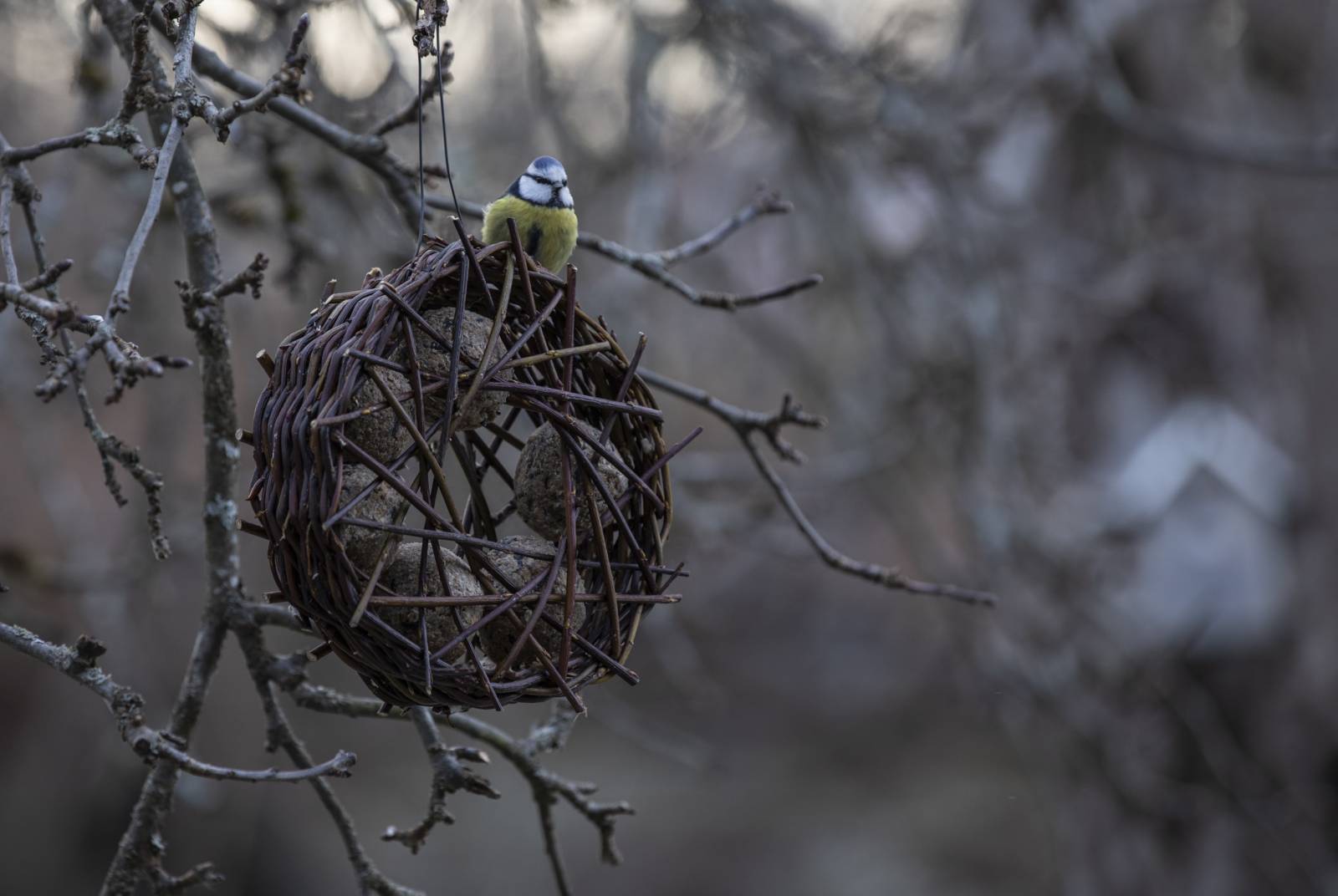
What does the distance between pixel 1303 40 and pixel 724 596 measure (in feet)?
26.0

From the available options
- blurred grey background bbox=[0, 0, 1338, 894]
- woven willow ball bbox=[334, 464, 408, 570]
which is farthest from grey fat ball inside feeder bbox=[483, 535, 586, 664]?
blurred grey background bbox=[0, 0, 1338, 894]

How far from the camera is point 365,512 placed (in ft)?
4.42

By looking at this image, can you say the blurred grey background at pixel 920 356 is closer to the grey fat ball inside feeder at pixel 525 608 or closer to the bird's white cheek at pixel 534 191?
the bird's white cheek at pixel 534 191

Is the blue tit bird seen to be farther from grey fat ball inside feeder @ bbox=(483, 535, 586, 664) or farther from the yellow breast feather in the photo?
grey fat ball inside feeder @ bbox=(483, 535, 586, 664)

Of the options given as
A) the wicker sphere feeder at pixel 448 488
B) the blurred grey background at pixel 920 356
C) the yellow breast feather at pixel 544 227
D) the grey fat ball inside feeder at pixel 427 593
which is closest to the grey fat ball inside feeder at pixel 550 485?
the wicker sphere feeder at pixel 448 488

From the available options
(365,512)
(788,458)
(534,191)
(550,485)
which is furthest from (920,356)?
(365,512)

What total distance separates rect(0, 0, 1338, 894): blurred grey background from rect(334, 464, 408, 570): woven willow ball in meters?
1.08

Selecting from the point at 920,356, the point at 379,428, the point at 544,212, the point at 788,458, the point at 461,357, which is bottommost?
the point at 379,428

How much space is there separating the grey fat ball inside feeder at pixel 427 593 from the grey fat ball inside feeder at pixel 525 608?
0.15 ft

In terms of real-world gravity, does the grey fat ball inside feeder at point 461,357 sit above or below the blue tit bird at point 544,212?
below

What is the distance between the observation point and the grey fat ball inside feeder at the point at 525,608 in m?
1.40

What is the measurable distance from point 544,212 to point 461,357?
0.51 metres

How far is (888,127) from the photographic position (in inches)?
150

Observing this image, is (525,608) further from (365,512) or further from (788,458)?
(788,458)
